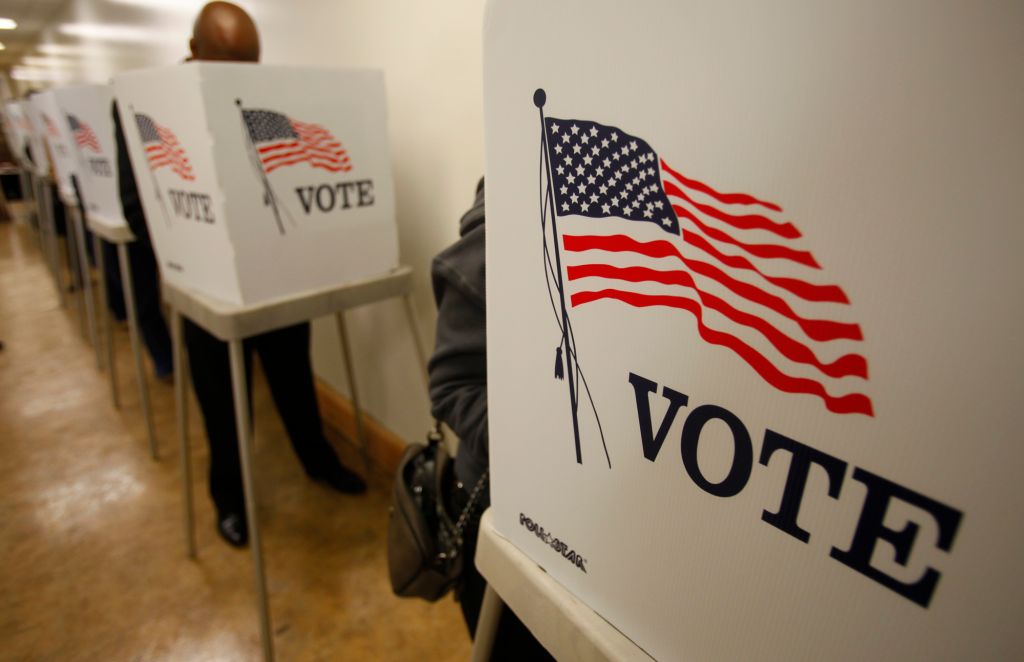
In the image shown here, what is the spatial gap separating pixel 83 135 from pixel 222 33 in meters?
1.33

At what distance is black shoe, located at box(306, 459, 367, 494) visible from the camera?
5.41ft

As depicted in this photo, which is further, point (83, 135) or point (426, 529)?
point (83, 135)

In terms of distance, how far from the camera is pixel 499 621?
0.56 meters

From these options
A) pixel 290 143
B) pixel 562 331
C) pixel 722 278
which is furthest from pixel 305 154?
pixel 722 278

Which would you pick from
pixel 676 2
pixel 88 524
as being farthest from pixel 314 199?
pixel 88 524

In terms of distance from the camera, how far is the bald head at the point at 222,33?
0.99 meters

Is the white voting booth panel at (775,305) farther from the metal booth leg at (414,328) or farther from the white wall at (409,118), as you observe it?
the metal booth leg at (414,328)

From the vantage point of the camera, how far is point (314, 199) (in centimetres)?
104

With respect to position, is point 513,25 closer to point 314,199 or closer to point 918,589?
point 918,589

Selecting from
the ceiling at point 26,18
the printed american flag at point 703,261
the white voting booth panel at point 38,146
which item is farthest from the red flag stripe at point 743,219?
the ceiling at point 26,18

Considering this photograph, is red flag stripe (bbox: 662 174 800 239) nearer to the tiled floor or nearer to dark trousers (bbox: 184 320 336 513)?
the tiled floor

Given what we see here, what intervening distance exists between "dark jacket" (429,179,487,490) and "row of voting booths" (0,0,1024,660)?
18cm

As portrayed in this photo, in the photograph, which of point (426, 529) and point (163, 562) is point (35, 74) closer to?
point (163, 562)

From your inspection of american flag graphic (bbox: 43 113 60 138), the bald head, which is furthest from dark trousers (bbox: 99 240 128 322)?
the bald head
